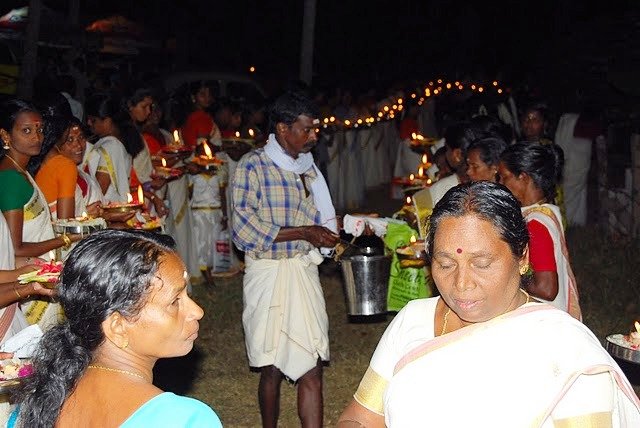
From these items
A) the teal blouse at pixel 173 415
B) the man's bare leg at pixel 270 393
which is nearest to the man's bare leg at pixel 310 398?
the man's bare leg at pixel 270 393

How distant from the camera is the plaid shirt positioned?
5.95m

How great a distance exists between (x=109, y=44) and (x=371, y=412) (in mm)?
22868

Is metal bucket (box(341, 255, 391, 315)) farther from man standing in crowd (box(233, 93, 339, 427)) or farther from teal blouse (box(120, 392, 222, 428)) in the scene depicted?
teal blouse (box(120, 392, 222, 428))

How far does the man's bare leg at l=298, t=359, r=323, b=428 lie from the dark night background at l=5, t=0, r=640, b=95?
971 inches

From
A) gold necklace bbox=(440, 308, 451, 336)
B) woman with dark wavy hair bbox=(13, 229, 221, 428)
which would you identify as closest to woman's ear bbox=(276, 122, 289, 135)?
gold necklace bbox=(440, 308, 451, 336)

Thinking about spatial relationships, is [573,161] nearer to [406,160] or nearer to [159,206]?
[406,160]

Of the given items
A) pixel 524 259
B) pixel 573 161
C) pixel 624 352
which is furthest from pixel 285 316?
pixel 573 161

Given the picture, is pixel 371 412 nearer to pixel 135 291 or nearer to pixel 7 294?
pixel 135 291

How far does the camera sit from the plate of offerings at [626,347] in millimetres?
4230

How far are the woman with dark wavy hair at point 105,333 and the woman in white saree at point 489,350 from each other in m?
0.80

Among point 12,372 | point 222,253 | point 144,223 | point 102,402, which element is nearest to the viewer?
point 102,402

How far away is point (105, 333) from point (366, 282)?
3.31 m

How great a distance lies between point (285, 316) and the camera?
19.9 feet

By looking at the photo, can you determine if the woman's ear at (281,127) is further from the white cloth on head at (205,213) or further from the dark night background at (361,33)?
the dark night background at (361,33)
